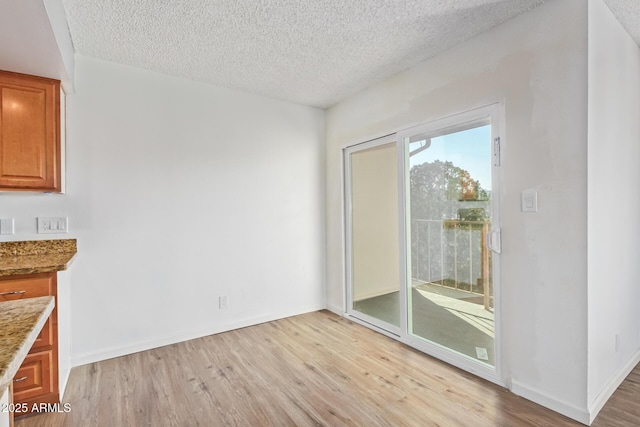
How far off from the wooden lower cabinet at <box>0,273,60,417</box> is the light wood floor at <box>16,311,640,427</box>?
13 centimetres

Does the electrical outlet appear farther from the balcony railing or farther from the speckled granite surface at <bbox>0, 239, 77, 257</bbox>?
the balcony railing

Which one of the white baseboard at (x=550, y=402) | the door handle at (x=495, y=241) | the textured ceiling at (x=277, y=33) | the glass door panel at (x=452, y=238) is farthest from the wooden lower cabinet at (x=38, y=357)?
the white baseboard at (x=550, y=402)

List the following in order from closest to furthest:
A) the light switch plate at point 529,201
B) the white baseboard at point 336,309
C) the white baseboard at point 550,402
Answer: the white baseboard at point 550,402
the light switch plate at point 529,201
the white baseboard at point 336,309

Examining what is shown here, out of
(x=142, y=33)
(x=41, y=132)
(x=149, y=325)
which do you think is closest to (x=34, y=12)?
(x=142, y=33)

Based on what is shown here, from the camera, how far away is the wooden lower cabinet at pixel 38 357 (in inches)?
74.3

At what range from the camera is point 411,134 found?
2.85 m

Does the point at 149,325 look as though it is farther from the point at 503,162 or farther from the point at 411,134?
the point at 503,162

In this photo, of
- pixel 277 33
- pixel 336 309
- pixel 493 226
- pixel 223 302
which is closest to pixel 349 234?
pixel 336 309

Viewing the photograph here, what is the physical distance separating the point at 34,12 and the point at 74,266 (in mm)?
1865

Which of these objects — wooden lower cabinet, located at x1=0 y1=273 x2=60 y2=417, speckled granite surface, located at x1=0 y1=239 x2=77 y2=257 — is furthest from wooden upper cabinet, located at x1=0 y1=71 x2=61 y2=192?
wooden lower cabinet, located at x1=0 y1=273 x2=60 y2=417

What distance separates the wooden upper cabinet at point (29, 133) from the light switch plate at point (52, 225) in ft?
1.07

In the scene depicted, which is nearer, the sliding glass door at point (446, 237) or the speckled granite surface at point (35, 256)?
the speckled granite surface at point (35, 256)

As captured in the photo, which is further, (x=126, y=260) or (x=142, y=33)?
(x=126, y=260)

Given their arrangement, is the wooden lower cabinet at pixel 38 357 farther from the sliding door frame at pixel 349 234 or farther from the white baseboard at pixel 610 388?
the white baseboard at pixel 610 388
